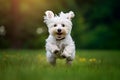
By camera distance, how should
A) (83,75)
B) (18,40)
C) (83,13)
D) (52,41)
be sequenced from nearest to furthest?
(83,75)
(52,41)
(18,40)
(83,13)

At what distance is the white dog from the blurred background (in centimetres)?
781

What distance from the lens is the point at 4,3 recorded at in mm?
18469

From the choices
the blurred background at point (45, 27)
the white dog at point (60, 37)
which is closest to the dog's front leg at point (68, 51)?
the white dog at point (60, 37)

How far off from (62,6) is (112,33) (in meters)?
2.09

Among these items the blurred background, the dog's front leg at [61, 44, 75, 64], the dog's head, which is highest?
the blurred background

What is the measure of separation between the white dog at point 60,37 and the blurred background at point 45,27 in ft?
25.6

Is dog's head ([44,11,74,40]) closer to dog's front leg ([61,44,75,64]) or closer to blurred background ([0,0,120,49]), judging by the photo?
dog's front leg ([61,44,75,64])

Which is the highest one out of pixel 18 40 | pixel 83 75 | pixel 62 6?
pixel 62 6

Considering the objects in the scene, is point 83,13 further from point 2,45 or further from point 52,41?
point 52,41

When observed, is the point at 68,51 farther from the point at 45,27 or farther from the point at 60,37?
the point at 45,27

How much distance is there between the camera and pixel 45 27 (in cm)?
1852

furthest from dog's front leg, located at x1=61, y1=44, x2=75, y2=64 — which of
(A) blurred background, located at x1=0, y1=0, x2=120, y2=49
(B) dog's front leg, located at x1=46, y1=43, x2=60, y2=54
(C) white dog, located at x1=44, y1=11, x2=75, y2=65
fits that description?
(A) blurred background, located at x1=0, y1=0, x2=120, y2=49

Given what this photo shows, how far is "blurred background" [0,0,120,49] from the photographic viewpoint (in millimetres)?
17891

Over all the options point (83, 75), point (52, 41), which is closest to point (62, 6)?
point (52, 41)
